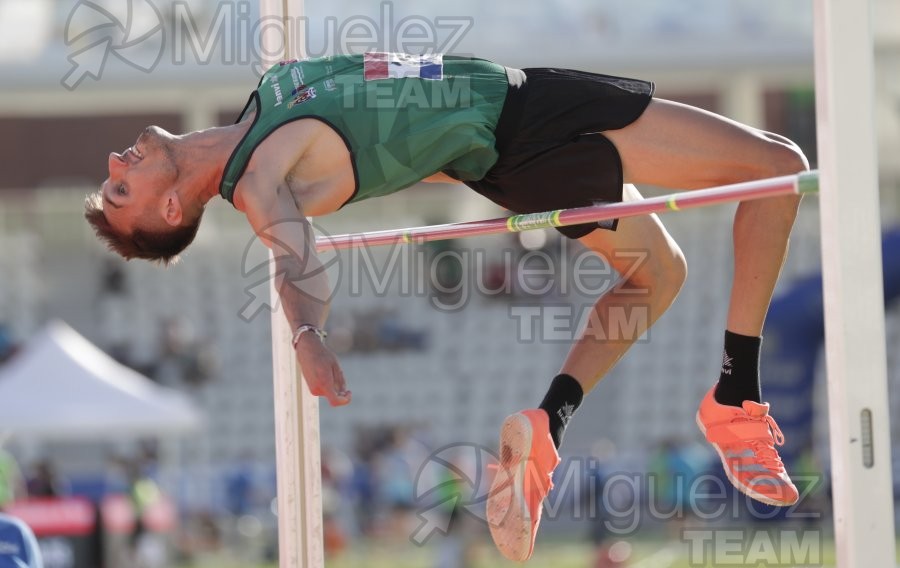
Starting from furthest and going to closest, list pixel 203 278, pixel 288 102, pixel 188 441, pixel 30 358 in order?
pixel 203 278, pixel 188 441, pixel 30 358, pixel 288 102

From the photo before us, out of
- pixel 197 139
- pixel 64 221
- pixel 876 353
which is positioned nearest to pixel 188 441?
pixel 64 221

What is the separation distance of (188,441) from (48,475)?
4.70 m

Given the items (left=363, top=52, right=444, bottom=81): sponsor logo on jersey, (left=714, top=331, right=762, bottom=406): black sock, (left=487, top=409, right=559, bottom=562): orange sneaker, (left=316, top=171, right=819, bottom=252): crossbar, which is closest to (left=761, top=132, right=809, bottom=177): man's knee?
(left=316, top=171, right=819, bottom=252): crossbar

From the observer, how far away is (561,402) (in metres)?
3.44

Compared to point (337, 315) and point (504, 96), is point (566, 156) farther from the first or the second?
point (337, 315)

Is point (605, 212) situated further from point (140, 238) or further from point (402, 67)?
point (140, 238)

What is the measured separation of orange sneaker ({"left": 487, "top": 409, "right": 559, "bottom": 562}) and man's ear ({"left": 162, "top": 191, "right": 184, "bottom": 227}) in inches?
37.6

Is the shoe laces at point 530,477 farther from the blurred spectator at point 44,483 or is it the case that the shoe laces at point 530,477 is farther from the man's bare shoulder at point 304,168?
the blurred spectator at point 44,483

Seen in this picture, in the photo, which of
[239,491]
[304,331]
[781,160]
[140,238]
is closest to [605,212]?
[781,160]

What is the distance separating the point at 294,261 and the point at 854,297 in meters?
1.08

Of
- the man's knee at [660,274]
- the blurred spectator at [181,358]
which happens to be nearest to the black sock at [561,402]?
the man's knee at [660,274]

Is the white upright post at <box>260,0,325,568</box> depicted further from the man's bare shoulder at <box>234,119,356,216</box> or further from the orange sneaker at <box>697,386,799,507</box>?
the orange sneaker at <box>697,386,799,507</box>

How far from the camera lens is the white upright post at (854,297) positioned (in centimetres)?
227

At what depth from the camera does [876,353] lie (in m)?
2.29
